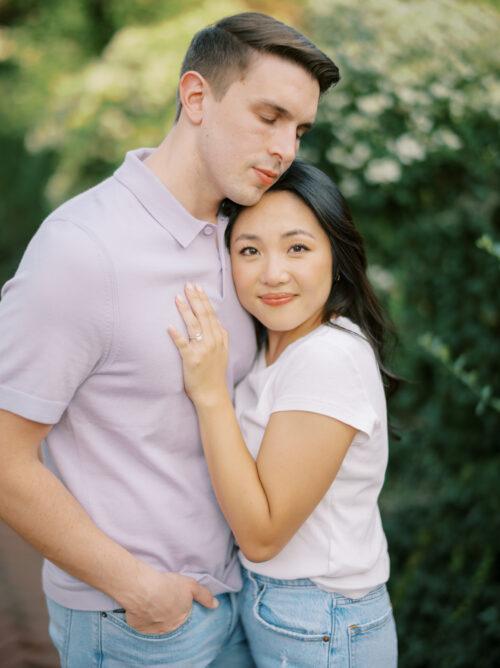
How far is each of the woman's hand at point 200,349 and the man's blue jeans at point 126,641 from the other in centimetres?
57

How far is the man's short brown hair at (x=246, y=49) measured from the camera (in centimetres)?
187

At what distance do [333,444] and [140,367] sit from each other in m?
0.51

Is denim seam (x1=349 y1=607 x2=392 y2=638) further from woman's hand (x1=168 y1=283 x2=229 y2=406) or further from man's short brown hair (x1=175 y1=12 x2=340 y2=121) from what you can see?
man's short brown hair (x1=175 y1=12 x2=340 y2=121)

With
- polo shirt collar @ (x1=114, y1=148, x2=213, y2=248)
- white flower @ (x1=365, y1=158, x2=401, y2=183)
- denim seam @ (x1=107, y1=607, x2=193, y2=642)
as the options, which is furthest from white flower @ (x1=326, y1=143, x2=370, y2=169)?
denim seam @ (x1=107, y1=607, x2=193, y2=642)

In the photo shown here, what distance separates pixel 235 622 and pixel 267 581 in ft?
0.63

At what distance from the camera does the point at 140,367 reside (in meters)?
1.76

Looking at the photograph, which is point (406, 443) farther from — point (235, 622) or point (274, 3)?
point (274, 3)

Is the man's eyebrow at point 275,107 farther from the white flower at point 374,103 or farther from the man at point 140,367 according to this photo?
the white flower at point 374,103

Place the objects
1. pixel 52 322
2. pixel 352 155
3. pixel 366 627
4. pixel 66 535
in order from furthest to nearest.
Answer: pixel 352 155, pixel 366 627, pixel 66 535, pixel 52 322

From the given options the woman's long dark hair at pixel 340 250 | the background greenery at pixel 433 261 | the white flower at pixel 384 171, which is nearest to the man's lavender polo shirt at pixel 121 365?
the woman's long dark hair at pixel 340 250

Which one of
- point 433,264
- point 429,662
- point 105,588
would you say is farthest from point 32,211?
point 105,588

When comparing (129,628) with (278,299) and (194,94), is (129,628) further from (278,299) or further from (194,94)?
(194,94)

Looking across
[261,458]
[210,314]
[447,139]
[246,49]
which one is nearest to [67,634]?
[261,458]

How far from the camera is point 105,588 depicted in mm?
1769
